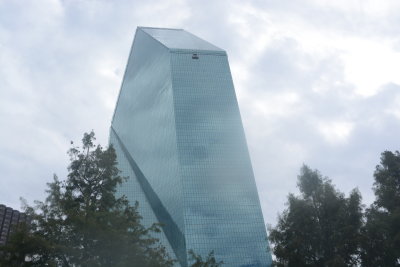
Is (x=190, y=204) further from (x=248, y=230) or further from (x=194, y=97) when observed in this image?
(x=194, y=97)

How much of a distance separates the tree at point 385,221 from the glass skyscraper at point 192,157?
5160 cm

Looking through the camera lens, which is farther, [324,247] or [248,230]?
[248,230]

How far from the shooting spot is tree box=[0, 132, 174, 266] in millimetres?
21297

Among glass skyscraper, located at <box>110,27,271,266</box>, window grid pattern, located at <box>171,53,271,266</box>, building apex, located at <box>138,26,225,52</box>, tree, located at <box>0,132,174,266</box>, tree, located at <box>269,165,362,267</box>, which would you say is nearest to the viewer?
tree, located at <box>0,132,174,266</box>

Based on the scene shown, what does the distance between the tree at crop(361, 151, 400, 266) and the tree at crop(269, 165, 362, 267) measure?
1.04 meters

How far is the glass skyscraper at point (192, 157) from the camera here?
103 meters

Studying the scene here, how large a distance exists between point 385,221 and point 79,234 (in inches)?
1018

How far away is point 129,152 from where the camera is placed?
162 metres

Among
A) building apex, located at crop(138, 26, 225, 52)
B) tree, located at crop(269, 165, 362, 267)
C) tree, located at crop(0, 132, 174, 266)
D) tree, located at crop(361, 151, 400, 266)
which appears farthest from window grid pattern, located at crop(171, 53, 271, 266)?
tree, located at crop(0, 132, 174, 266)

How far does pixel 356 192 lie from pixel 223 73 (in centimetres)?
10118

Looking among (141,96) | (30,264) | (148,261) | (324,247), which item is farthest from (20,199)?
(141,96)

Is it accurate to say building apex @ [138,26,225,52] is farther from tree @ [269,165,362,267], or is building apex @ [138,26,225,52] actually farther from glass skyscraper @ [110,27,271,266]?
tree @ [269,165,362,267]

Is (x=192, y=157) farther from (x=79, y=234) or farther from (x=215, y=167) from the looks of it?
(x=79, y=234)

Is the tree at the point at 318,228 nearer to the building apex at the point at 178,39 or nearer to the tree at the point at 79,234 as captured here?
the tree at the point at 79,234
